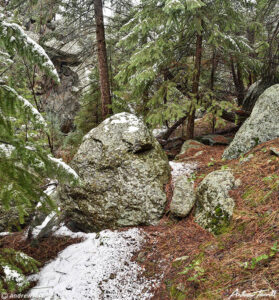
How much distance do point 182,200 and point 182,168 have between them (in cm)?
144

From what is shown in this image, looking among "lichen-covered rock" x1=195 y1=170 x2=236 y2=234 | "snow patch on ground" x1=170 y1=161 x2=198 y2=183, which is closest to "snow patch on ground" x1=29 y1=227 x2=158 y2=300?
"lichen-covered rock" x1=195 y1=170 x2=236 y2=234

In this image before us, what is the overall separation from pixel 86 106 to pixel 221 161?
5.80 metres

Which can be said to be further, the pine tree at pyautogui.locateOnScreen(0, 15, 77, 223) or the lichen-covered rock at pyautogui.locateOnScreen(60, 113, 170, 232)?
the lichen-covered rock at pyautogui.locateOnScreen(60, 113, 170, 232)

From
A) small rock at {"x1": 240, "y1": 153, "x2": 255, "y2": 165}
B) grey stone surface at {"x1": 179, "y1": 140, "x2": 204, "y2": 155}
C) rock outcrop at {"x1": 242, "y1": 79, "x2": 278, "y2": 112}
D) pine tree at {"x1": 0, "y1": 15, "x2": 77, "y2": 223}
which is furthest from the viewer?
grey stone surface at {"x1": 179, "y1": 140, "x2": 204, "y2": 155}

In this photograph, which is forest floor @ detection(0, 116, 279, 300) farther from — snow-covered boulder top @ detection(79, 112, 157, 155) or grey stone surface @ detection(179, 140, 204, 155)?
grey stone surface @ detection(179, 140, 204, 155)

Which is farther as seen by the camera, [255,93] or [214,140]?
[214,140]

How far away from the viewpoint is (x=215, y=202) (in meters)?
3.41

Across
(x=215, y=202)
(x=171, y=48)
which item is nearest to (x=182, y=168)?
(x=215, y=202)

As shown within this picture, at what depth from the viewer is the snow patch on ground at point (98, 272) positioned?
2.82 meters

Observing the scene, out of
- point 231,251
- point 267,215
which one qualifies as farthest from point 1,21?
point 267,215

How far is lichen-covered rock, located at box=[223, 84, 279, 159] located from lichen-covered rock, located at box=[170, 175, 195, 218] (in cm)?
173

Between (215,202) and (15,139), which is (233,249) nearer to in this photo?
(215,202)

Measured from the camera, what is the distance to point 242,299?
178cm

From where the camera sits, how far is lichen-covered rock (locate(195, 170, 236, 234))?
3.15m
